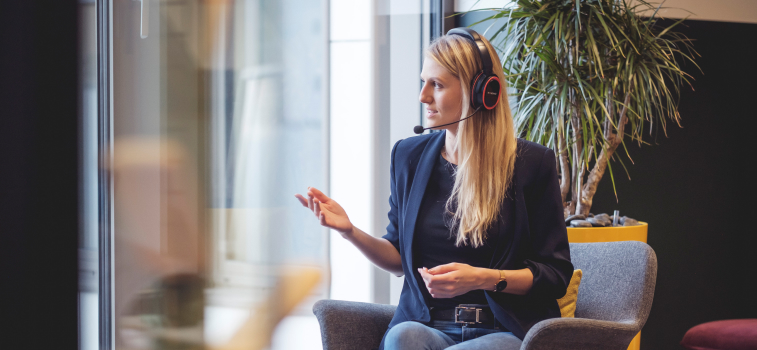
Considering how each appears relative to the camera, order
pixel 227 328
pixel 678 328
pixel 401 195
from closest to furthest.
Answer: pixel 401 195, pixel 227 328, pixel 678 328

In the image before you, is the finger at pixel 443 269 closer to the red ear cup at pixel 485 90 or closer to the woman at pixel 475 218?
the woman at pixel 475 218

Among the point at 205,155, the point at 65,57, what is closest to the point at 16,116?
the point at 65,57

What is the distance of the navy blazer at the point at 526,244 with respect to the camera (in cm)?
128

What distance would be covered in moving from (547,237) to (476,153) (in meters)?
0.28

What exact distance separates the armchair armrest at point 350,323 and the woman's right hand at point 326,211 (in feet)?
0.63

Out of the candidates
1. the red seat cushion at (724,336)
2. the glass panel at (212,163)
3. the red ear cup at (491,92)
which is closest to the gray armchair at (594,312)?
the red ear cup at (491,92)

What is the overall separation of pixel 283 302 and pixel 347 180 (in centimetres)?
68

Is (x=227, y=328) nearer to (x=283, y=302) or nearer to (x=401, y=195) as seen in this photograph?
(x=283, y=302)

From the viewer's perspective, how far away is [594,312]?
4.76 feet

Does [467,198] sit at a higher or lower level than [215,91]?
lower

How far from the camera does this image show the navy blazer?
4.19 ft

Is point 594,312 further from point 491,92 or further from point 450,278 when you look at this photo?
point 491,92

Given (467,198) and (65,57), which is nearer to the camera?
(65,57)

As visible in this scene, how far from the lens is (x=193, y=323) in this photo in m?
1.91
